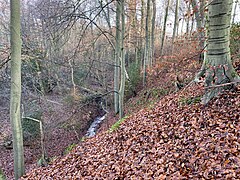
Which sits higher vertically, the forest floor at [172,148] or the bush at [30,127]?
the forest floor at [172,148]

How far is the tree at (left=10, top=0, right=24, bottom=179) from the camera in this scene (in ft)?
19.1

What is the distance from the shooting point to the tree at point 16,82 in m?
5.81

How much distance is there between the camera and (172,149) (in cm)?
398

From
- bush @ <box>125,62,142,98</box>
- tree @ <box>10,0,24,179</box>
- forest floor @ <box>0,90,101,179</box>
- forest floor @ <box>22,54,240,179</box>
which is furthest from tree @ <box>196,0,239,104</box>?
bush @ <box>125,62,142,98</box>

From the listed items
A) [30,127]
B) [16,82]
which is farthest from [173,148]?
[30,127]

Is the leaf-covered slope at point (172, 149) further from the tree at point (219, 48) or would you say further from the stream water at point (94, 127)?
the stream water at point (94, 127)

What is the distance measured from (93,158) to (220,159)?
3.12 meters

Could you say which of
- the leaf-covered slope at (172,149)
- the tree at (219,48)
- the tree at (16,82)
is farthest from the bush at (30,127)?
the tree at (219,48)

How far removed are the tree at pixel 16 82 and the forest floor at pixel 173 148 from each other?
720 mm

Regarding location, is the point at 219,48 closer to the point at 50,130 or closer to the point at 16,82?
the point at 16,82

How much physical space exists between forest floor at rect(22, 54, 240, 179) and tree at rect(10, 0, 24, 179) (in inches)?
28.3

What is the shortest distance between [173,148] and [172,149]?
1.3 inches

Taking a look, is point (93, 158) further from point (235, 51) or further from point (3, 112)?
point (3, 112)

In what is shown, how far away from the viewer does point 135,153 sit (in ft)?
14.9
